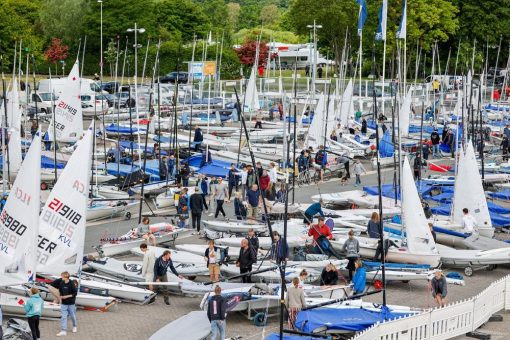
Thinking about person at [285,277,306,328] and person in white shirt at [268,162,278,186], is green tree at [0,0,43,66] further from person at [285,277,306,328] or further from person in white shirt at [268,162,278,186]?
person at [285,277,306,328]

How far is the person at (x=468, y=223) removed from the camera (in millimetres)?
32188

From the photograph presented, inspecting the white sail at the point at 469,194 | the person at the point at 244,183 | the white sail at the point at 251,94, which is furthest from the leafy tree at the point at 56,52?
the white sail at the point at 469,194

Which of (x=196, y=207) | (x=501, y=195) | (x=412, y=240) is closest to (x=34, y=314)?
(x=412, y=240)

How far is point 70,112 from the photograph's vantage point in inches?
1801

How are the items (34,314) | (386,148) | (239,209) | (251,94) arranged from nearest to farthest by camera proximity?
(34,314) < (239,209) < (386,148) < (251,94)

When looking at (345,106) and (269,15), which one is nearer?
(345,106)

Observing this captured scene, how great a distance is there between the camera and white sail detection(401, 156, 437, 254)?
28859mm

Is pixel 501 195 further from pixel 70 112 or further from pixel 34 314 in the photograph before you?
pixel 34 314

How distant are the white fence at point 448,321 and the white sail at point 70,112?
24062 millimetres

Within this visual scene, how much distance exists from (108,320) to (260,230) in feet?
28.4

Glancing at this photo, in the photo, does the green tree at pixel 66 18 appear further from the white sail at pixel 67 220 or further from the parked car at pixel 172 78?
the white sail at pixel 67 220

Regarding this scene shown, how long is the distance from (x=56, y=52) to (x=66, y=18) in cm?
458

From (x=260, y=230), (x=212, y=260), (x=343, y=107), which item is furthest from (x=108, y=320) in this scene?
(x=343, y=107)

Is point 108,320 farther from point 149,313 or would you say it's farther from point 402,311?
point 402,311
